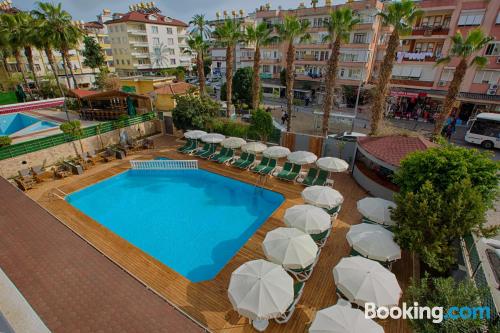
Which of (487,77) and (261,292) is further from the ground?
(487,77)

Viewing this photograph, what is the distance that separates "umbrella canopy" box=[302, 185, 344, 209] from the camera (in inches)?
460

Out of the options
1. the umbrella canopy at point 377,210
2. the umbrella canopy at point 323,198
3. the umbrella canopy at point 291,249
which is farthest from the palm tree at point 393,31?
the umbrella canopy at point 291,249

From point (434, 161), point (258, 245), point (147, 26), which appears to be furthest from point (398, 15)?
point (147, 26)

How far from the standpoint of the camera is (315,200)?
1186 cm

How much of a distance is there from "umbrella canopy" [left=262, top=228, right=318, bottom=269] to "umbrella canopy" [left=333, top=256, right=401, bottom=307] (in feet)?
3.53

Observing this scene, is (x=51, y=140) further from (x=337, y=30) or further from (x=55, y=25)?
(x=337, y=30)

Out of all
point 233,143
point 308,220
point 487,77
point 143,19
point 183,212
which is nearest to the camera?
point 308,220

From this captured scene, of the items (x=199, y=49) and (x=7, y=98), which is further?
(x=7, y=98)

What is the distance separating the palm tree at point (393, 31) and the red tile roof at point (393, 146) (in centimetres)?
352

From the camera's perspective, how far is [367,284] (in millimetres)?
7293

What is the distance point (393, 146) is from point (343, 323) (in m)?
11.9

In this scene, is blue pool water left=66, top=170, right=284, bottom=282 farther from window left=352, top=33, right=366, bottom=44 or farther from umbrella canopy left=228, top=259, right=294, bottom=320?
window left=352, top=33, right=366, bottom=44

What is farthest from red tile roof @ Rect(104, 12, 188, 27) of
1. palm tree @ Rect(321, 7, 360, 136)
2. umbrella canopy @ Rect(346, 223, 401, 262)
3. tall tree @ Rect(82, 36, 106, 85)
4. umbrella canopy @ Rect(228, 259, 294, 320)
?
umbrella canopy @ Rect(346, 223, 401, 262)

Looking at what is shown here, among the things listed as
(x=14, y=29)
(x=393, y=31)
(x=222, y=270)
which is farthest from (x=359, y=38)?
(x=14, y=29)
